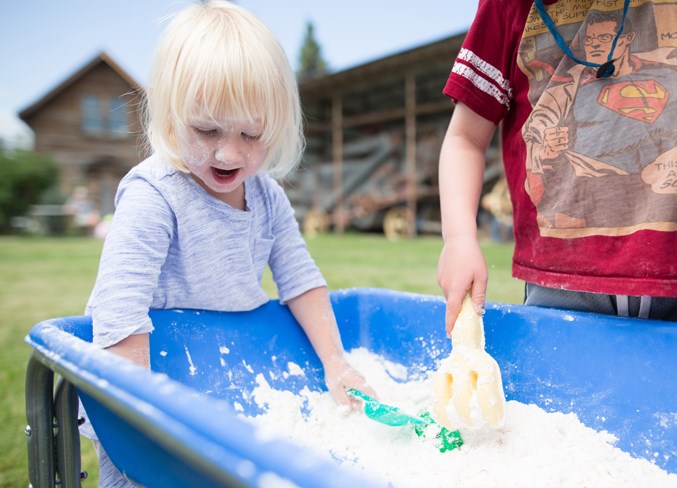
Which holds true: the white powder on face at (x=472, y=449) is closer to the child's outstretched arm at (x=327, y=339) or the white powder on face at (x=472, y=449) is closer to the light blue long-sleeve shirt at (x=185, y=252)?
the child's outstretched arm at (x=327, y=339)

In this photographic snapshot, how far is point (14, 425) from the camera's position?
1265mm

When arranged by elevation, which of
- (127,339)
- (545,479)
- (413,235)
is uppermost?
(127,339)

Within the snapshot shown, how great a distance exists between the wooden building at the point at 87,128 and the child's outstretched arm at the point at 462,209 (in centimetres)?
1360

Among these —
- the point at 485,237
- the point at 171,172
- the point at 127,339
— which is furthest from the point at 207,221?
the point at 485,237

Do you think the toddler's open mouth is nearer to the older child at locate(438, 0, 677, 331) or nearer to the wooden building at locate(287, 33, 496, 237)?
the older child at locate(438, 0, 677, 331)

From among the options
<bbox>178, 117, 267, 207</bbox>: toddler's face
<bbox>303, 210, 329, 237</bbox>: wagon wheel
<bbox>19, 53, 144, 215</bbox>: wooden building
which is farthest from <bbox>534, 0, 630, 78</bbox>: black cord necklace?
<bbox>19, 53, 144, 215</bbox>: wooden building

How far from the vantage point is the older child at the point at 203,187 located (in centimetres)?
77

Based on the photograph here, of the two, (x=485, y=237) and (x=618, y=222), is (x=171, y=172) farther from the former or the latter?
(x=485, y=237)

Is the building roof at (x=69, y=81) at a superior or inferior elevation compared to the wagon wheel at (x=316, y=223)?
superior

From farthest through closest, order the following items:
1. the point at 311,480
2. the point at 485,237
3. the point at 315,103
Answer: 1. the point at 315,103
2. the point at 485,237
3. the point at 311,480

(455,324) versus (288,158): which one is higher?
(288,158)

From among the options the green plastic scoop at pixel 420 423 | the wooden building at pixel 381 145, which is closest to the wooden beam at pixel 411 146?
the wooden building at pixel 381 145

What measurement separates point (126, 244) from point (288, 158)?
1.08 ft

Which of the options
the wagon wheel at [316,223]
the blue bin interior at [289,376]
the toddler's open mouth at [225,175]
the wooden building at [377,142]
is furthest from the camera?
the wagon wheel at [316,223]
